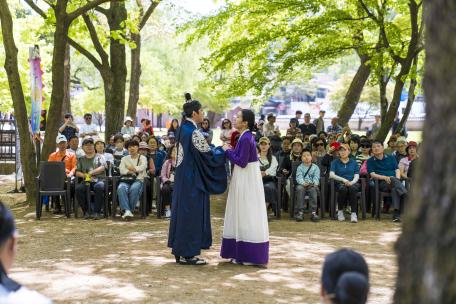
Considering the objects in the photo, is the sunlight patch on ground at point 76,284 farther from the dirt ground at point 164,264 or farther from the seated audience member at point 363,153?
the seated audience member at point 363,153

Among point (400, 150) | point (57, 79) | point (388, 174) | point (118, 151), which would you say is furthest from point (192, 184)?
point (400, 150)

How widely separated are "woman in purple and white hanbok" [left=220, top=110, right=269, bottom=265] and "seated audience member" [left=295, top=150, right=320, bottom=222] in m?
4.26

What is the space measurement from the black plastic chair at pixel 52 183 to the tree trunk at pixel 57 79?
1577 mm

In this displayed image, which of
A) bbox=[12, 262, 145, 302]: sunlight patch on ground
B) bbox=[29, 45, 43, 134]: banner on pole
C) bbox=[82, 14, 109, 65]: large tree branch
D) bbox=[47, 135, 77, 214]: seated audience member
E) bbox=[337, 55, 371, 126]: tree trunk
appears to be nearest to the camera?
bbox=[12, 262, 145, 302]: sunlight patch on ground

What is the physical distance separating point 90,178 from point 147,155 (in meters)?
1.25

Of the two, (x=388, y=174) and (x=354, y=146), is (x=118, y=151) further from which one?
(x=388, y=174)

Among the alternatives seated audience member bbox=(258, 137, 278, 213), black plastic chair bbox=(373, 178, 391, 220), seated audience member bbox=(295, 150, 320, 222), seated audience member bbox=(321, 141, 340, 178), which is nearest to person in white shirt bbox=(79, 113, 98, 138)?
seated audience member bbox=(258, 137, 278, 213)

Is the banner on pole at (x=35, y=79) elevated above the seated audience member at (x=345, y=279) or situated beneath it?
elevated above

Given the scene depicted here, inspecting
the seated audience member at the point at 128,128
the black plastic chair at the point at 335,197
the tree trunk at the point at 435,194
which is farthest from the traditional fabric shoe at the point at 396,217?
the tree trunk at the point at 435,194

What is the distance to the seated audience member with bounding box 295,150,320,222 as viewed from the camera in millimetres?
13086

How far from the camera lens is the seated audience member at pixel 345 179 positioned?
43.0 ft

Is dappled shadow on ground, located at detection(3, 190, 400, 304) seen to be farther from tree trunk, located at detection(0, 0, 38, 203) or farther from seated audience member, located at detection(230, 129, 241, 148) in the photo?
tree trunk, located at detection(0, 0, 38, 203)

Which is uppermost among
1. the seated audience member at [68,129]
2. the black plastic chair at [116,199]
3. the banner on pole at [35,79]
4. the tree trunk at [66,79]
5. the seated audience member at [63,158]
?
the tree trunk at [66,79]

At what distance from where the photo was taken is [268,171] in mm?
13156
